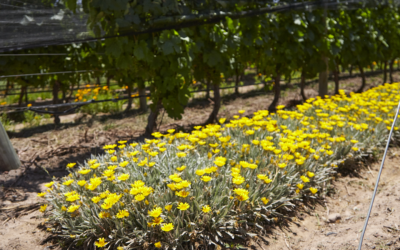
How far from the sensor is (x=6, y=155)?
298 centimetres

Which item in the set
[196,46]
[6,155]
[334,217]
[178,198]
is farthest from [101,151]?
[334,217]

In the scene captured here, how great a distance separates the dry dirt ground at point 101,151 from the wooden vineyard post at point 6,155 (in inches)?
2.6

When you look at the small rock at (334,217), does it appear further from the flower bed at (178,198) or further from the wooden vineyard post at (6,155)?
the wooden vineyard post at (6,155)

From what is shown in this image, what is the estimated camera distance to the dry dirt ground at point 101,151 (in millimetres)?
2045

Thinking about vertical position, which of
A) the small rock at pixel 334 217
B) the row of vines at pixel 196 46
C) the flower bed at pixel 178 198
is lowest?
the small rock at pixel 334 217

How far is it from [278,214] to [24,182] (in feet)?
7.67

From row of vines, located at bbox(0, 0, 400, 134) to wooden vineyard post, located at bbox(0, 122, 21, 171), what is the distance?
53.7 inches

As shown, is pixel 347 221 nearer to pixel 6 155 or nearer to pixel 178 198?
pixel 178 198

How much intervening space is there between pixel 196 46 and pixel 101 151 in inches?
68.4

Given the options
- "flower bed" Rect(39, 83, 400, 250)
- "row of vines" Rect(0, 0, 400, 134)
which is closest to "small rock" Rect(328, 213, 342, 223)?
"flower bed" Rect(39, 83, 400, 250)

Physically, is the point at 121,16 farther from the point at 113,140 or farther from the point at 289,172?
the point at 289,172

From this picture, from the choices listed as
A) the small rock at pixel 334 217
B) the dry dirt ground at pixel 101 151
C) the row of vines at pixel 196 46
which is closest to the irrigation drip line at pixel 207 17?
the row of vines at pixel 196 46

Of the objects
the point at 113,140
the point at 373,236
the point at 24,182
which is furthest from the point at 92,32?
the point at 373,236

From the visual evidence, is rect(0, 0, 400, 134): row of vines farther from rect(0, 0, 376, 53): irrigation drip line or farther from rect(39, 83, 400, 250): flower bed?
rect(39, 83, 400, 250): flower bed
